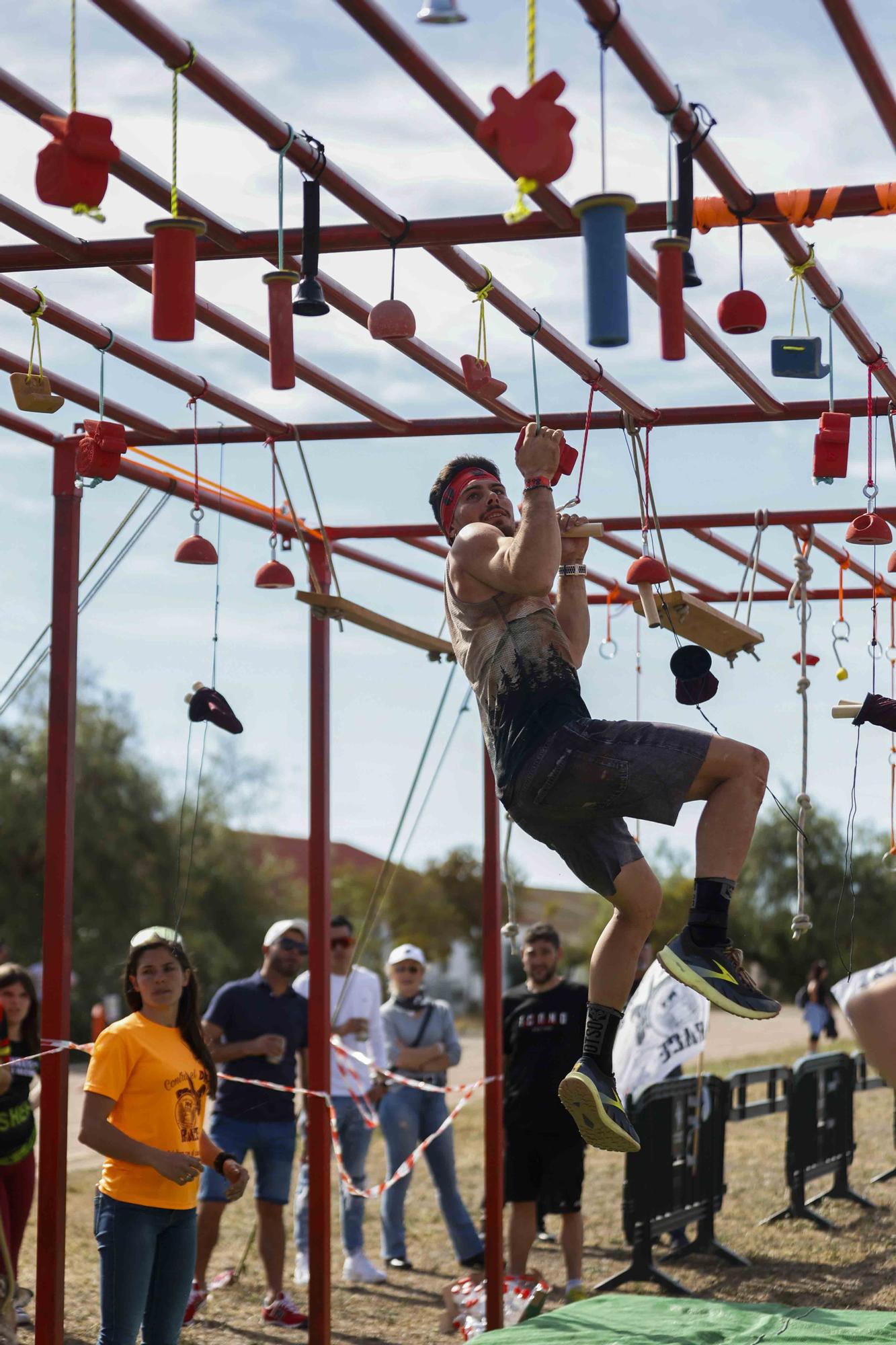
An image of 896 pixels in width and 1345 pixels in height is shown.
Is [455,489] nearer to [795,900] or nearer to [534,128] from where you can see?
[534,128]

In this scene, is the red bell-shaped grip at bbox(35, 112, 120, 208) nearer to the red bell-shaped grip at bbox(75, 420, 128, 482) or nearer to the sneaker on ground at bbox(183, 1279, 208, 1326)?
the red bell-shaped grip at bbox(75, 420, 128, 482)

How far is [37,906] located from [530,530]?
32.1 meters

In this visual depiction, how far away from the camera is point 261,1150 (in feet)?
26.5

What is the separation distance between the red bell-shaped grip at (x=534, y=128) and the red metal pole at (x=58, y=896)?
3.80m

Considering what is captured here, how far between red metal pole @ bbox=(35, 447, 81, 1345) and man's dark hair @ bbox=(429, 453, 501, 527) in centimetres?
229

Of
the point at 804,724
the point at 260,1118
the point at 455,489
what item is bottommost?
the point at 260,1118

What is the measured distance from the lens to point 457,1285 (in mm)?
8125

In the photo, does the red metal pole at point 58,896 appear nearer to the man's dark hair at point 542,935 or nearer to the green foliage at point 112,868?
the man's dark hair at point 542,935

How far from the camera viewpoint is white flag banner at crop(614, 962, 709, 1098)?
9.18 m

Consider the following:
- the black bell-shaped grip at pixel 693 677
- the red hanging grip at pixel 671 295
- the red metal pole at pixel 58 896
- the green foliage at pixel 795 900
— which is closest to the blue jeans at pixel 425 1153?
the red metal pole at pixel 58 896

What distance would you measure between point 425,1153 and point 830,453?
5420mm

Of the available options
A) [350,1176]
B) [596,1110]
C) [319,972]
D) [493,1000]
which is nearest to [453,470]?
[596,1110]

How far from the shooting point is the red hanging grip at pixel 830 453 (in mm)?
5195

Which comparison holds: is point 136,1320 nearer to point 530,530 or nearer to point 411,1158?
point 530,530
